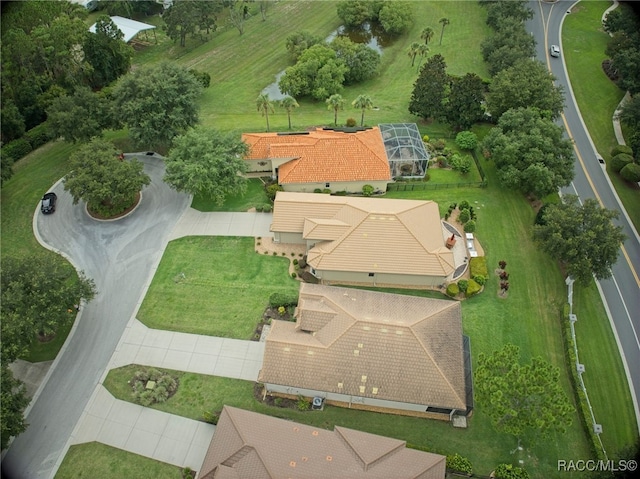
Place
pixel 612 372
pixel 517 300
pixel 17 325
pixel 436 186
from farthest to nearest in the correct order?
pixel 436 186 < pixel 517 300 < pixel 612 372 < pixel 17 325

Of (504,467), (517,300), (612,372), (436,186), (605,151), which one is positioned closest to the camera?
(504,467)

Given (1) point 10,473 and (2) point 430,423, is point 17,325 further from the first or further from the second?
(2) point 430,423

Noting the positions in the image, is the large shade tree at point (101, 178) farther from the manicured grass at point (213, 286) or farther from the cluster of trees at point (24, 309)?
the cluster of trees at point (24, 309)

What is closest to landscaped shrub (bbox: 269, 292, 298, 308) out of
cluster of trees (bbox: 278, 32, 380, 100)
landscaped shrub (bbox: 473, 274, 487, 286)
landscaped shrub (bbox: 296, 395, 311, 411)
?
landscaped shrub (bbox: 296, 395, 311, 411)

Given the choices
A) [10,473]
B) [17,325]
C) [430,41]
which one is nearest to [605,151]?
[430,41]

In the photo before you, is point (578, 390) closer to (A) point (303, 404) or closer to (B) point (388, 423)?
(B) point (388, 423)

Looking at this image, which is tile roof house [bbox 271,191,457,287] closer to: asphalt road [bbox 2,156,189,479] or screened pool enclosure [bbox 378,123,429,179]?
screened pool enclosure [bbox 378,123,429,179]

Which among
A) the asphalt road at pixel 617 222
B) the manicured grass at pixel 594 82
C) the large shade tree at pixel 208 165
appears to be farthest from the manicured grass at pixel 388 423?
the manicured grass at pixel 594 82
